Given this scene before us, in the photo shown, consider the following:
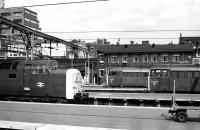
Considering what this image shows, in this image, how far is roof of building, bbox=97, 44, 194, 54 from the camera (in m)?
48.4

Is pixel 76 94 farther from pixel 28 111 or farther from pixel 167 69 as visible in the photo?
pixel 167 69

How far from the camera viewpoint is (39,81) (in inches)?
767

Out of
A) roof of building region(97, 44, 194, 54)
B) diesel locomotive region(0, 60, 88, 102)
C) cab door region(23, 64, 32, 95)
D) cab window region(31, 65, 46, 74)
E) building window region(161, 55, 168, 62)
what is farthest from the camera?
building window region(161, 55, 168, 62)

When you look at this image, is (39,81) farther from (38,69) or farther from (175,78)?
(175,78)

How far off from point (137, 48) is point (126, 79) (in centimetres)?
1730

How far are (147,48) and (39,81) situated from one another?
116 feet

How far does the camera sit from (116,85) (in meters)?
36.7

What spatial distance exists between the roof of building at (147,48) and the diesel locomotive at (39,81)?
3215 centimetres

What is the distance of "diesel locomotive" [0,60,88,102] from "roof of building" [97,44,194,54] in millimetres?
32147

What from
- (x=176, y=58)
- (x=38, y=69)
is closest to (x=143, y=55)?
(x=176, y=58)

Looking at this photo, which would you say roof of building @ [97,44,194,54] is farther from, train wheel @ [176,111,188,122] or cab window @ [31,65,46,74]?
train wheel @ [176,111,188,122]

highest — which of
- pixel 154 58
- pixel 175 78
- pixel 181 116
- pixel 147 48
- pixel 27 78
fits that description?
pixel 147 48

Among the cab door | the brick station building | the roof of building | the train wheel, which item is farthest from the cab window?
the roof of building

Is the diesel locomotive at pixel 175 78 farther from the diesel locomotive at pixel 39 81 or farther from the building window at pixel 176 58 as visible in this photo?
the building window at pixel 176 58
